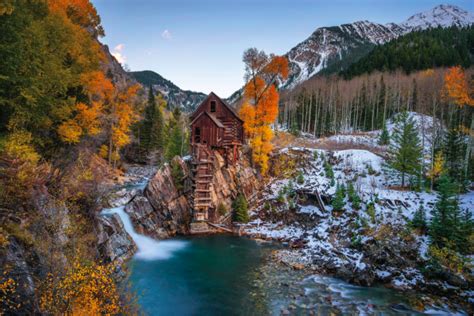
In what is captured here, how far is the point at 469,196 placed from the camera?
22234 mm

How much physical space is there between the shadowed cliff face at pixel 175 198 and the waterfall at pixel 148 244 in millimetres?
546

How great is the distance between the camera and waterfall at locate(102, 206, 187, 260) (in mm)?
19203

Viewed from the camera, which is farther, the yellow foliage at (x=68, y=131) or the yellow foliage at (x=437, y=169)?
the yellow foliage at (x=437, y=169)

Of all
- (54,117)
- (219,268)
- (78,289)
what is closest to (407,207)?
(219,268)

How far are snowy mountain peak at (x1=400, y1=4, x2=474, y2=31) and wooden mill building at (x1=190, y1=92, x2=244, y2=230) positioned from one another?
673 feet

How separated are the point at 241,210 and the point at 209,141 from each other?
7872 mm

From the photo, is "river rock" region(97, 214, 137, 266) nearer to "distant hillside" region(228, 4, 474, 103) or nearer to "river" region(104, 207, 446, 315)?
"river" region(104, 207, 446, 315)

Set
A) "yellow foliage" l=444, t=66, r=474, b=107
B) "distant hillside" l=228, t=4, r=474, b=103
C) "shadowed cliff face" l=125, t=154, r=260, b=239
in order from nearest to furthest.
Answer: "shadowed cliff face" l=125, t=154, r=260, b=239
"yellow foliage" l=444, t=66, r=474, b=107
"distant hillside" l=228, t=4, r=474, b=103

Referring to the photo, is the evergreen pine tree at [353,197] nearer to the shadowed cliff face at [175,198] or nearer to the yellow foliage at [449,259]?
the yellow foliage at [449,259]

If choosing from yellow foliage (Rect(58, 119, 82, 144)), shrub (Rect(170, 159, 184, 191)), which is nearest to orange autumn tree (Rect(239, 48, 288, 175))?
shrub (Rect(170, 159, 184, 191))

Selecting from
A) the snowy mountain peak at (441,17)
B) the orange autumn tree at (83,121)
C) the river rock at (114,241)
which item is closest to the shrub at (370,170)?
the river rock at (114,241)

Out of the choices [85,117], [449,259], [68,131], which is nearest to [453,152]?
[449,259]

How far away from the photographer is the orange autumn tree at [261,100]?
99.8 feet

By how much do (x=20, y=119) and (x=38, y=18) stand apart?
20.6 ft
